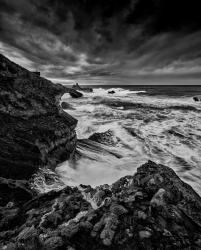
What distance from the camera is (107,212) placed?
3.07 m

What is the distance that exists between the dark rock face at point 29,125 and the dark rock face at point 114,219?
183 centimetres

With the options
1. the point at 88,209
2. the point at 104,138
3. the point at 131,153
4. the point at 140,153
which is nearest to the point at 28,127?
the point at 88,209

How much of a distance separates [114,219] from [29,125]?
505cm

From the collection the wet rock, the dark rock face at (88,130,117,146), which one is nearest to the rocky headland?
the wet rock

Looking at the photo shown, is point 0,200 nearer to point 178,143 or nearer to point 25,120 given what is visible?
point 25,120

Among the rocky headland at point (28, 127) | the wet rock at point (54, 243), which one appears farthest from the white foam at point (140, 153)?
the wet rock at point (54, 243)

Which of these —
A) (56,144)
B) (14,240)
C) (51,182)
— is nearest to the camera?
(14,240)

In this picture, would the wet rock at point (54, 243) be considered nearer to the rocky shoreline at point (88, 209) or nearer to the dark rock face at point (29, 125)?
the rocky shoreline at point (88, 209)

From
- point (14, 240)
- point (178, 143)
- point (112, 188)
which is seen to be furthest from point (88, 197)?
point (178, 143)

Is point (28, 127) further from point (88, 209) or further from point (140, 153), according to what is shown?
point (140, 153)

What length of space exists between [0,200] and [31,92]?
486 cm

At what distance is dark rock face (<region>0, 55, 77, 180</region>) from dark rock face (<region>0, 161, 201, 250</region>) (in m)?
1.83

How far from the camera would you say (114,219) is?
2832mm

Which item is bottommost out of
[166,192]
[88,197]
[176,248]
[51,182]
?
[51,182]
